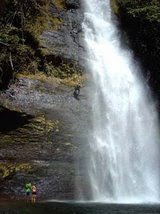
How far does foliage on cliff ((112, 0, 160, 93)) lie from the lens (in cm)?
2797

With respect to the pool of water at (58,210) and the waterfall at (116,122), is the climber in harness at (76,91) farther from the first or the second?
the pool of water at (58,210)

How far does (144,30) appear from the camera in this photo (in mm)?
28656

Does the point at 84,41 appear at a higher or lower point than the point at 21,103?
higher

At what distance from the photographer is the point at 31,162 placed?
Answer: 21.0 m

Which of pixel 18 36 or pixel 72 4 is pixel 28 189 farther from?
pixel 72 4

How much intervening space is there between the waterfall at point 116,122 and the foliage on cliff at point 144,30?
1020 millimetres

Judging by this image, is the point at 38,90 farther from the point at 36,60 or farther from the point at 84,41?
the point at 84,41

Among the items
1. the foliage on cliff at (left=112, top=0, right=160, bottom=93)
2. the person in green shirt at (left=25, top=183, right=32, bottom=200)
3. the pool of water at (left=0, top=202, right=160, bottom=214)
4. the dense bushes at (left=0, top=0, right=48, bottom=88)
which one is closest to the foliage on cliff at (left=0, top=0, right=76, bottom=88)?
the dense bushes at (left=0, top=0, right=48, bottom=88)

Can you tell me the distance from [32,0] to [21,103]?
19.8ft

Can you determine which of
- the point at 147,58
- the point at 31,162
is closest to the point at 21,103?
the point at 31,162

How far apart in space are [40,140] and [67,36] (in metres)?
6.19

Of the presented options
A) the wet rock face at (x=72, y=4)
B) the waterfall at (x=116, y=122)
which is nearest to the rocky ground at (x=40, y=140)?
the waterfall at (x=116, y=122)

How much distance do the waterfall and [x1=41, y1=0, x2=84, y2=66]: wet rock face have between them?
621 millimetres

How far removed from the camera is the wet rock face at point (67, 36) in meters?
23.4
